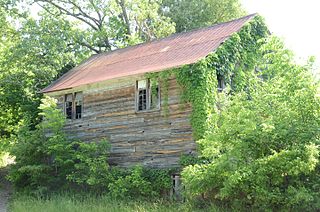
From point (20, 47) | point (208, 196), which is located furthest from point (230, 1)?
point (208, 196)

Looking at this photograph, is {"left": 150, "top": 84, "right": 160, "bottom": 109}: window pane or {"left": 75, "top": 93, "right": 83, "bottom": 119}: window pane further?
{"left": 75, "top": 93, "right": 83, "bottom": 119}: window pane

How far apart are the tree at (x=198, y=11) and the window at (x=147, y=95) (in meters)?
20.5

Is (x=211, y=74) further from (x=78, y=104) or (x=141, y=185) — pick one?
(x=78, y=104)

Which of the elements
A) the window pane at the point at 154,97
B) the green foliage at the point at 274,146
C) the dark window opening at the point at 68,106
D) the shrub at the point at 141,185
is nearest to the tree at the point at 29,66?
the dark window opening at the point at 68,106

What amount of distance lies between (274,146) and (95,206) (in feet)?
22.2

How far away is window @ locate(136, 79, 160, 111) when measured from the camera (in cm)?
1764

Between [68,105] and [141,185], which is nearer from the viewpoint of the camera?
[141,185]

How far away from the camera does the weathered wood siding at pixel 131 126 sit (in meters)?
16.8

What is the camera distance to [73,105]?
2170 cm

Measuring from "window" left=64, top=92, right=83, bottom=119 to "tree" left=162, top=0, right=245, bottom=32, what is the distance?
18.4 m

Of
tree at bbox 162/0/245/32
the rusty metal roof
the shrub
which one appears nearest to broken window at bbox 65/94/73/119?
the rusty metal roof

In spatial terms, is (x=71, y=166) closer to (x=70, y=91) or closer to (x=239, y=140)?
(x=70, y=91)

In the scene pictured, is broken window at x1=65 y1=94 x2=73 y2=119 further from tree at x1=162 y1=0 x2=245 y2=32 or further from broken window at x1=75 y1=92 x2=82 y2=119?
tree at x1=162 y1=0 x2=245 y2=32

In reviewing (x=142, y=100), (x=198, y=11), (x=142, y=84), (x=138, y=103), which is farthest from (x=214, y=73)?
(x=198, y=11)
